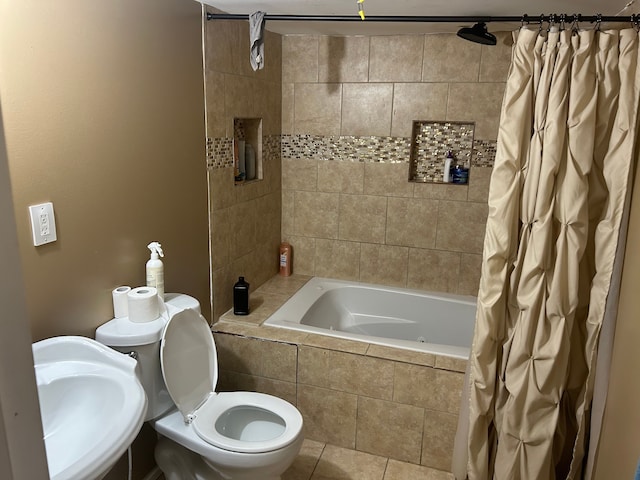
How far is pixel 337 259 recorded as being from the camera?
351 centimetres

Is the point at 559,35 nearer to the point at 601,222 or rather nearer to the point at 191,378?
the point at 601,222

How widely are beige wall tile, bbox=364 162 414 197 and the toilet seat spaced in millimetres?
1578

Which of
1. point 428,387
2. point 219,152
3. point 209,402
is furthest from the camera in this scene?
point 219,152

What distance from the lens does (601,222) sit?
5.77 ft

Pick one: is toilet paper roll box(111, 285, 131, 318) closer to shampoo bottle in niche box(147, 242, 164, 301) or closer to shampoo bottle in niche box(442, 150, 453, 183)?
shampoo bottle in niche box(147, 242, 164, 301)

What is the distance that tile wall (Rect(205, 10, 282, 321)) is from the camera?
254 cm

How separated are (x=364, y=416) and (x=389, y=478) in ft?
1.00

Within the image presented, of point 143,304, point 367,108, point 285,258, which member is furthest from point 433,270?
point 143,304

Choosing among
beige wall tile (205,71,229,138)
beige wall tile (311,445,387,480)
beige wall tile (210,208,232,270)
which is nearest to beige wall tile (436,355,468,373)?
beige wall tile (311,445,387,480)

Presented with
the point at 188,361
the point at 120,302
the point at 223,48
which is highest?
the point at 223,48

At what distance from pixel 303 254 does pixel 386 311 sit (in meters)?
0.71

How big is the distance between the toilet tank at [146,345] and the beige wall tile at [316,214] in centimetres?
158

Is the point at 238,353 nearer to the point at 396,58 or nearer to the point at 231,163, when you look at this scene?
the point at 231,163

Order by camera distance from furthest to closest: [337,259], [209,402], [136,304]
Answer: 1. [337,259]
2. [209,402]
3. [136,304]
